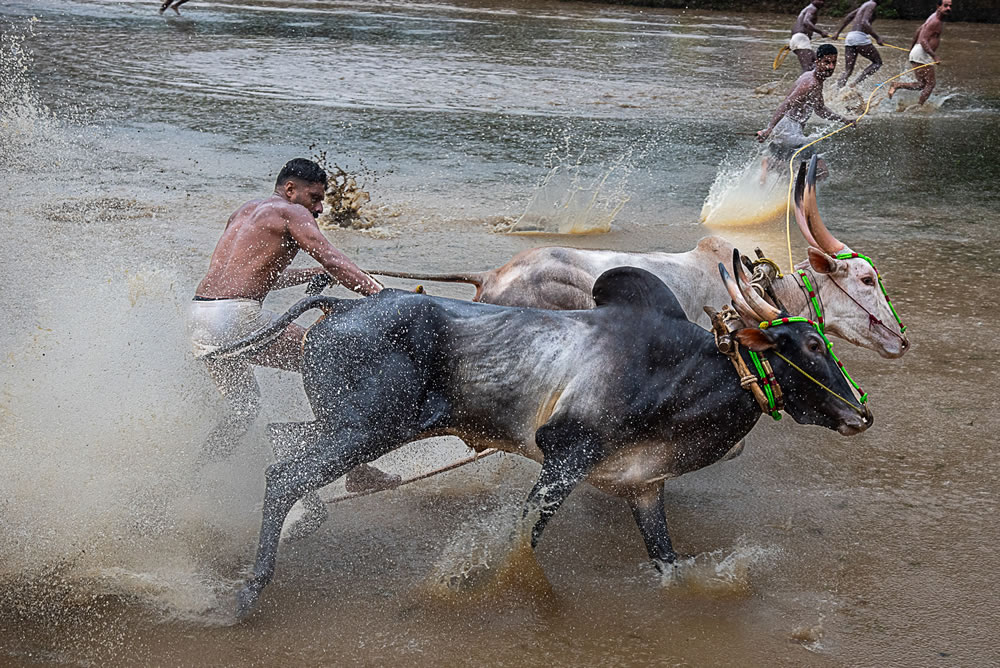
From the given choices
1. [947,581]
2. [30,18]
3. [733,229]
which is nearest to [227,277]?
[947,581]

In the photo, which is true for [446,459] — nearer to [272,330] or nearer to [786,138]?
[272,330]

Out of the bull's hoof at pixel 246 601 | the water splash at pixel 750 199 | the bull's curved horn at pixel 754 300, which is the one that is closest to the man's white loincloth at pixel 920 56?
the water splash at pixel 750 199

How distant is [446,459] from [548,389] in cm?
140

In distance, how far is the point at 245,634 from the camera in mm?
3998

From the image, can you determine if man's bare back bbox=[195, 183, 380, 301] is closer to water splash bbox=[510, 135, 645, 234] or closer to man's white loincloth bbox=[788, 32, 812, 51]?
water splash bbox=[510, 135, 645, 234]

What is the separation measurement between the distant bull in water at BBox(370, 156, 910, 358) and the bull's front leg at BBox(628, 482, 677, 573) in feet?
3.84

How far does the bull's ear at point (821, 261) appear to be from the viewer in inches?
207

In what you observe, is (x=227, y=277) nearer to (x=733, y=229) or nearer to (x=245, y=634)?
(x=245, y=634)

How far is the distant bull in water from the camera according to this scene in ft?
17.2

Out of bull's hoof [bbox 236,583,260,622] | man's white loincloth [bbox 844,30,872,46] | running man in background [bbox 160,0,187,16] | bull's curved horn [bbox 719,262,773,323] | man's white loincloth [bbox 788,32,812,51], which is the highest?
bull's curved horn [bbox 719,262,773,323]

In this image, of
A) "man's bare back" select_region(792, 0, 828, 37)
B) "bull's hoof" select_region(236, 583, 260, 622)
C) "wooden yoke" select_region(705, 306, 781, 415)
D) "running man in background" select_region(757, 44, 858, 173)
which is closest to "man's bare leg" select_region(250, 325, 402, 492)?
"bull's hoof" select_region(236, 583, 260, 622)

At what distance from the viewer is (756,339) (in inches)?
160

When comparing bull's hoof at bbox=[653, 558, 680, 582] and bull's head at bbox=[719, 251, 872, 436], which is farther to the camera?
bull's hoof at bbox=[653, 558, 680, 582]

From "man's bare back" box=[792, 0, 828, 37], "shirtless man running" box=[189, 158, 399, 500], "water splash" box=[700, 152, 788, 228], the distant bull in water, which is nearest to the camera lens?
"shirtless man running" box=[189, 158, 399, 500]
